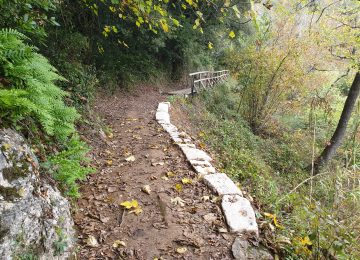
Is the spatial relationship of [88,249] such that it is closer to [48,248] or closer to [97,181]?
[48,248]

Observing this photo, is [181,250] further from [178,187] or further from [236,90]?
[236,90]

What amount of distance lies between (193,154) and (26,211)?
113 inches

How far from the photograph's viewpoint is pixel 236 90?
1365 cm

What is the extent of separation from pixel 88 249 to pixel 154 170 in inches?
65.3

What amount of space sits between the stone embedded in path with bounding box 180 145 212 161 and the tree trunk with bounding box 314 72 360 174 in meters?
5.87

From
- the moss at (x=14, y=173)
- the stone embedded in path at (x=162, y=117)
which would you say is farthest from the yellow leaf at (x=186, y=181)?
the stone embedded in path at (x=162, y=117)

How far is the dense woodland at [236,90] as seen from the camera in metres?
2.83

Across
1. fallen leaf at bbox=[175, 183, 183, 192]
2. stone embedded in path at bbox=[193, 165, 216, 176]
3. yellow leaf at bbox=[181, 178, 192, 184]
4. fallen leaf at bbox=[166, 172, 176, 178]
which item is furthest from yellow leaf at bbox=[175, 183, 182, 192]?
stone embedded in path at bbox=[193, 165, 216, 176]

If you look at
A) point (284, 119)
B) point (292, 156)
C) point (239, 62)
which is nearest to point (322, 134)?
point (284, 119)

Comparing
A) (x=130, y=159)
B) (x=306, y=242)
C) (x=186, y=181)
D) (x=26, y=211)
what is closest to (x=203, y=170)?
(x=186, y=181)

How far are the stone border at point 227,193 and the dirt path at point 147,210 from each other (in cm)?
11

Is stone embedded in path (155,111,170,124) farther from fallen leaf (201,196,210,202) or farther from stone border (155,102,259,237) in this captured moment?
fallen leaf (201,196,210,202)

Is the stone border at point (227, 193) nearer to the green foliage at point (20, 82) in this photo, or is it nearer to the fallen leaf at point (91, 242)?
the fallen leaf at point (91, 242)

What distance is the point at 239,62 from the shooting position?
500 inches
